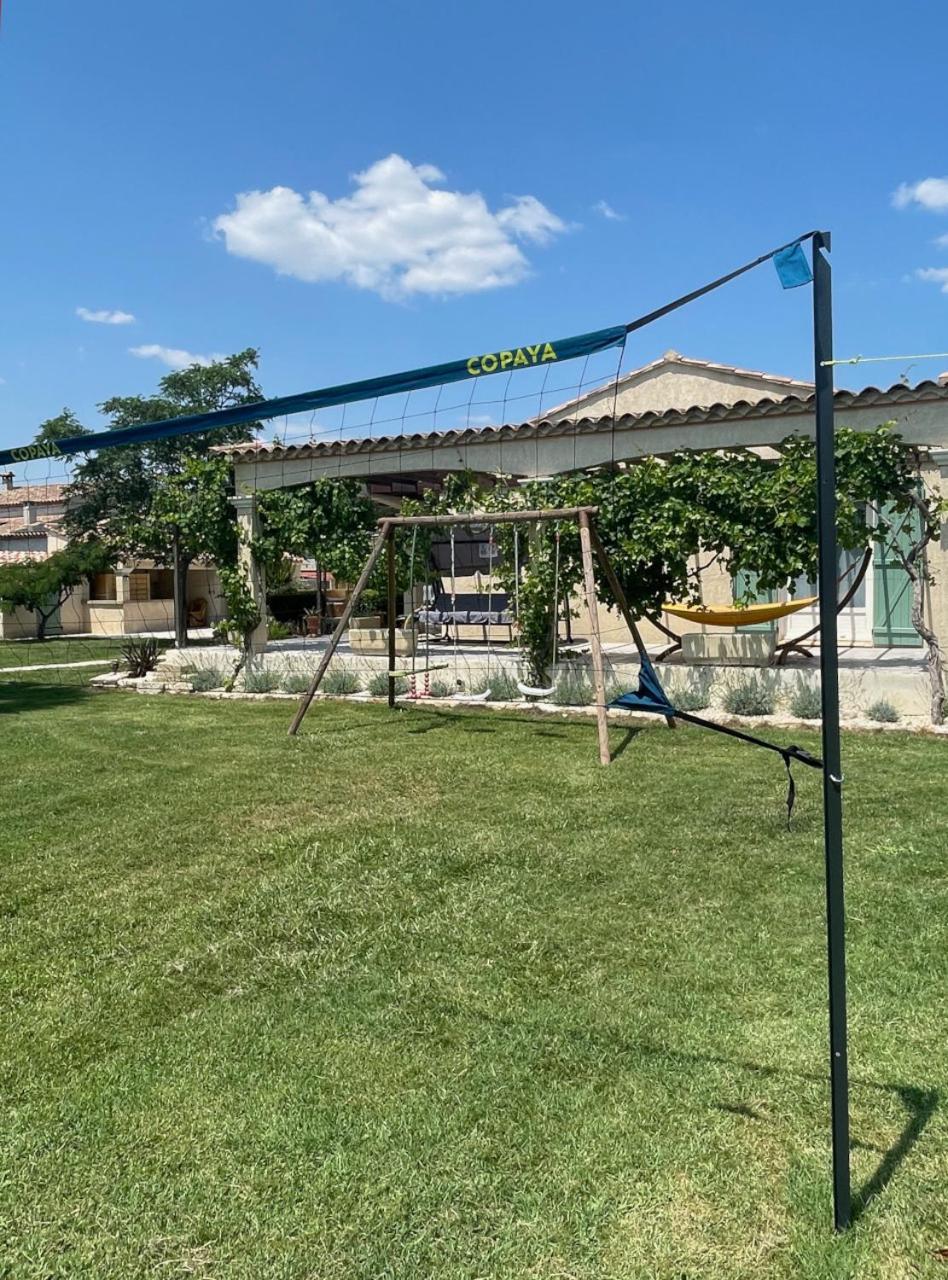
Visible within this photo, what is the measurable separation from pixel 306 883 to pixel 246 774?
2356 mm

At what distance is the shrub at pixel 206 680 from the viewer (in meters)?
11.1

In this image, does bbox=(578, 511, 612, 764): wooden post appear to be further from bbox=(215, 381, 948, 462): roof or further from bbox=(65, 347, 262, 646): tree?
bbox=(65, 347, 262, 646): tree

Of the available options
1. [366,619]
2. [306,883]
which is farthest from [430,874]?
[366,619]

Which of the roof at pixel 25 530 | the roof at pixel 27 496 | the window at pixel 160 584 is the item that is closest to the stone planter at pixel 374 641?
the window at pixel 160 584

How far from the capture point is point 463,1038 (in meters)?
2.71

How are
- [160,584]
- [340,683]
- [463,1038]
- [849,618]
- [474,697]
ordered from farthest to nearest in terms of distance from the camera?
[160,584] < [849,618] < [340,683] < [474,697] < [463,1038]

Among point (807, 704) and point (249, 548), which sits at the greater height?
point (249, 548)

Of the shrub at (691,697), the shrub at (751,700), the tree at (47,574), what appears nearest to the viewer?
the shrub at (751,700)

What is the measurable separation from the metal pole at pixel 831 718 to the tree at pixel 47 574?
22035 millimetres

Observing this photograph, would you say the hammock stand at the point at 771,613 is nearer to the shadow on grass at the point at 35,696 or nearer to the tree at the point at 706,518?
the tree at the point at 706,518

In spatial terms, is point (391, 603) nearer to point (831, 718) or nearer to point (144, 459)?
point (831, 718)

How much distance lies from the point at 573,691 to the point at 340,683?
2.73 meters

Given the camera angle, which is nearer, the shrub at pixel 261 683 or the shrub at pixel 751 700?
the shrub at pixel 751 700

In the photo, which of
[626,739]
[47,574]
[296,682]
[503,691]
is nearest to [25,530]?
[47,574]
